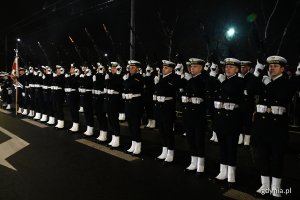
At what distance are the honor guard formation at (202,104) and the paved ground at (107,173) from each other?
0.28 metres

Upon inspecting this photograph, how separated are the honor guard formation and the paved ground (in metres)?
0.28

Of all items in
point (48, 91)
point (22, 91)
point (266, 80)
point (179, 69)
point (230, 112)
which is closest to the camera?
point (266, 80)

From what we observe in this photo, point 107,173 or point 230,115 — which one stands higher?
point 230,115

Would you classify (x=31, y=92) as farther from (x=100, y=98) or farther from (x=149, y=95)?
(x=100, y=98)

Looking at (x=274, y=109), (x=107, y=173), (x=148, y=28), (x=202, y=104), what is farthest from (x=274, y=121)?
(x=148, y=28)

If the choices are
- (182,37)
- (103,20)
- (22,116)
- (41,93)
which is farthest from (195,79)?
(103,20)

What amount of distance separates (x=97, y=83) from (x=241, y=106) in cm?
453

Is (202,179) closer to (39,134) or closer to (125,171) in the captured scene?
(125,171)

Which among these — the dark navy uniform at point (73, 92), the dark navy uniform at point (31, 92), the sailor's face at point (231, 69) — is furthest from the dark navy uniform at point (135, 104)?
the dark navy uniform at point (31, 92)

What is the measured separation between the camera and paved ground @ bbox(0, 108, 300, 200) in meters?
5.03

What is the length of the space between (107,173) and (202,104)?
7.20 ft

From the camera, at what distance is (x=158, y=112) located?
264 inches

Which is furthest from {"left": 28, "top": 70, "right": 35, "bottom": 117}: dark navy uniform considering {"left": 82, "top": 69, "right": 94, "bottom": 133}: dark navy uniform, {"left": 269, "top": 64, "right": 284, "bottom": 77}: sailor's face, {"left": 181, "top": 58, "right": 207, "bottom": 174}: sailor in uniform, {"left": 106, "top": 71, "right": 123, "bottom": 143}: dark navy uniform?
{"left": 269, "top": 64, "right": 284, "bottom": 77}: sailor's face

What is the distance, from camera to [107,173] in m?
6.04
